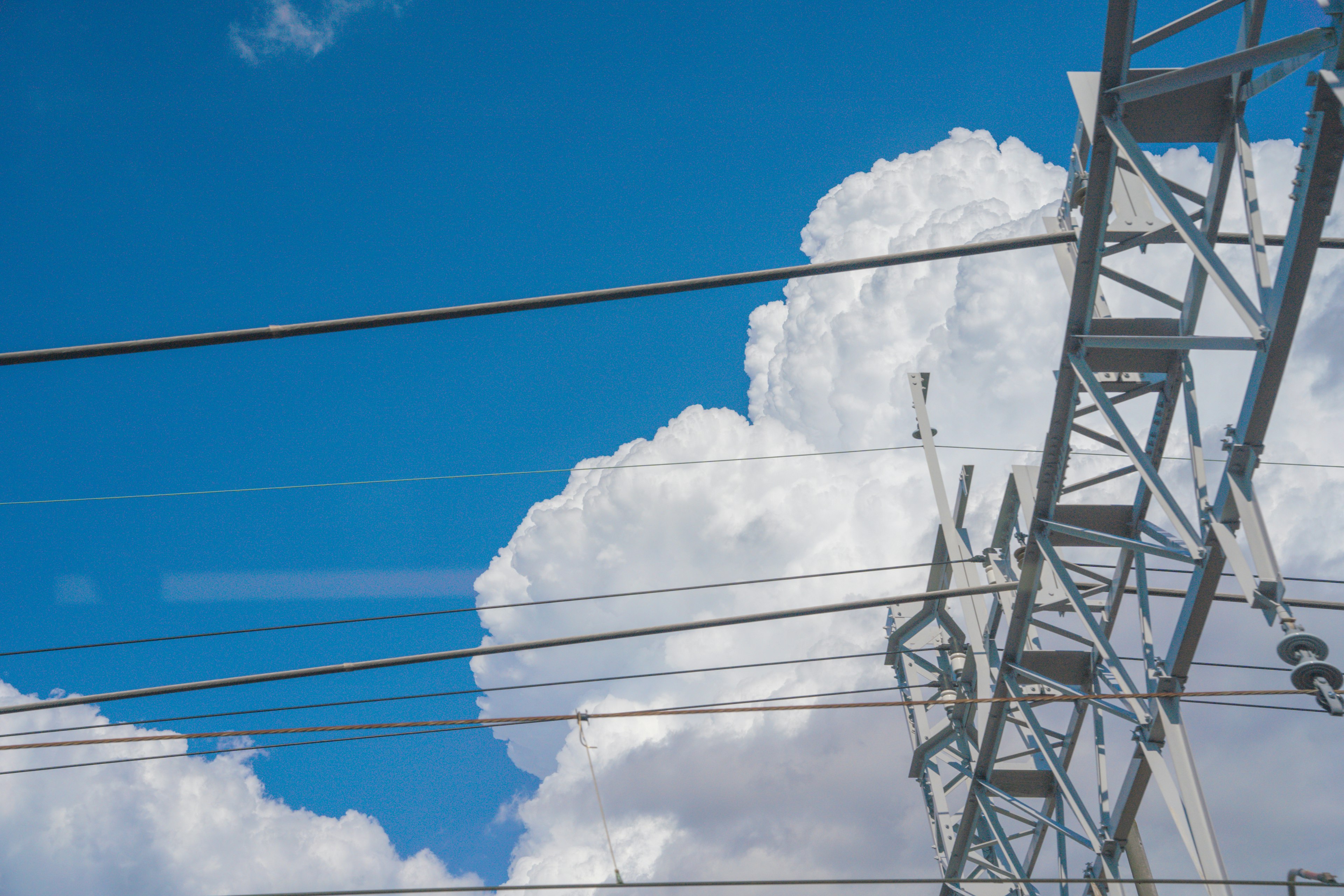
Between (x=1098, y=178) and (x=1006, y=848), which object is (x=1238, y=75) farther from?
(x=1006, y=848)

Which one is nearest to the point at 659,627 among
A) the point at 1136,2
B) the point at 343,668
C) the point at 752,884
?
the point at 752,884

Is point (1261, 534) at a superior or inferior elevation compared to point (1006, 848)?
superior

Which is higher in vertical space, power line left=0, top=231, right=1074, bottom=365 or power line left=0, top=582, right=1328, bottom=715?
power line left=0, top=231, right=1074, bottom=365

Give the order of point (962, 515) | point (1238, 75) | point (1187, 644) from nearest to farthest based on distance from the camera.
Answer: point (1238, 75) → point (1187, 644) → point (962, 515)

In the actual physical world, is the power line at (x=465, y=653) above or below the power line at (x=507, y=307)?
below

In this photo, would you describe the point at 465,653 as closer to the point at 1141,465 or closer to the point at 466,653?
the point at 466,653

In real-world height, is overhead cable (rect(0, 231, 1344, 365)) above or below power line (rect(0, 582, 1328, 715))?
above

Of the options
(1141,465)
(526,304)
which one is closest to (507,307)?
(526,304)

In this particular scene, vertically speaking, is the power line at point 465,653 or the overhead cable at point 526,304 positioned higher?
the overhead cable at point 526,304

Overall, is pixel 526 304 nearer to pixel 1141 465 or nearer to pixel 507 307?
Answer: pixel 507 307

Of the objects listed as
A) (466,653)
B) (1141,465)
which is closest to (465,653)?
(466,653)

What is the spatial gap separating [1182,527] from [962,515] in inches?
189

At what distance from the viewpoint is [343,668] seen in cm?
691

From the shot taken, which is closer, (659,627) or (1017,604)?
(659,627)
